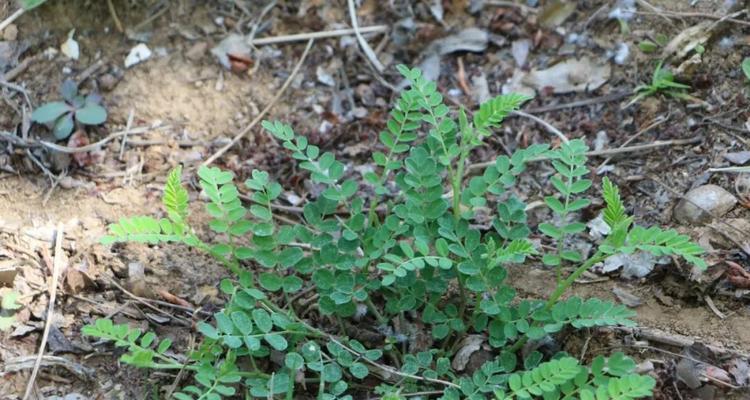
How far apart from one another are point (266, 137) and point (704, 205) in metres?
1.45

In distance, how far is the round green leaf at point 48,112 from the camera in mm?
2930

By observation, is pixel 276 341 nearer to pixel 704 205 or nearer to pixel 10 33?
pixel 704 205

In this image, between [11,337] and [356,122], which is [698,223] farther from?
[11,337]

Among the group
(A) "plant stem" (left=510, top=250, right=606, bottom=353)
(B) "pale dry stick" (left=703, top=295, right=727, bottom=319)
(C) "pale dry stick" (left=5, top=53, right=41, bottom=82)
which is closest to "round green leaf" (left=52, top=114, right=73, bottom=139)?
(C) "pale dry stick" (left=5, top=53, right=41, bottom=82)

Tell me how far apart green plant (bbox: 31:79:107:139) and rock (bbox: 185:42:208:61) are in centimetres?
38

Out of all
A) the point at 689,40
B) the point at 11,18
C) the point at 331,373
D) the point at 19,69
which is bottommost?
the point at 331,373

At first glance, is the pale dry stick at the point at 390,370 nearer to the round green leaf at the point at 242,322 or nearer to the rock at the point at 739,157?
the round green leaf at the point at 242,322

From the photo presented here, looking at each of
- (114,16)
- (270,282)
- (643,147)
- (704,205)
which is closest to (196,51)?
(114,16)

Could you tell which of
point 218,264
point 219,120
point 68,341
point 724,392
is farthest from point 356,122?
point 724,392

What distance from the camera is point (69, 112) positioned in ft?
9.78

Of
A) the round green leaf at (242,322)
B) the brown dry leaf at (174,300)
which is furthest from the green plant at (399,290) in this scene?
the brown dry leaf at (174,300)

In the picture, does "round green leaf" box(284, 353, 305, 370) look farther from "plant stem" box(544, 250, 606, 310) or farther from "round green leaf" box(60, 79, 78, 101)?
"round green leaf" box(60, 79, 78, 101)

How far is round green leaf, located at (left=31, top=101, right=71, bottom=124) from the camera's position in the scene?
9.61 ft

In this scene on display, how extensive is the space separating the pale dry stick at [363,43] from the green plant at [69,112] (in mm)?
962
